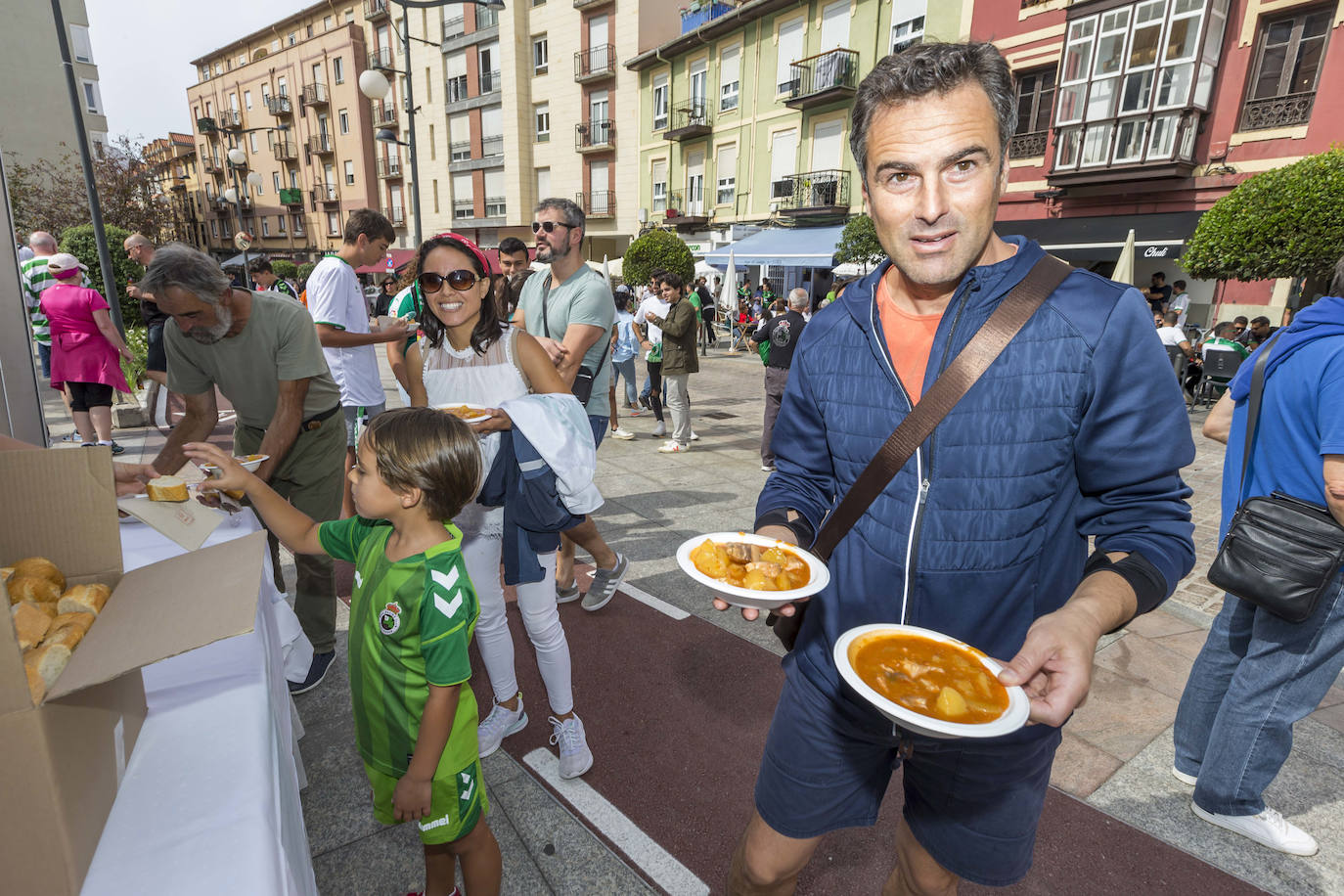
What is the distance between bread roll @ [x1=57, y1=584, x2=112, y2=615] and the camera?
4.34 ft

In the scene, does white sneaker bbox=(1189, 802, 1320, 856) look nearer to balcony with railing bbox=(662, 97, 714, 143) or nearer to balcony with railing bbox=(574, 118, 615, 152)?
balcony with railing bbox=(662, 97, 714, 143)

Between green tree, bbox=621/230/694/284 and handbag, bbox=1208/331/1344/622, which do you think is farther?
green tree, bbox=621/230/694/284

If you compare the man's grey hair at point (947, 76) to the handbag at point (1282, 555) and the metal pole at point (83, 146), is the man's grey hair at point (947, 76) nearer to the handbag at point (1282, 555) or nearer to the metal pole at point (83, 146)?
the handbag at point (1282, 555)

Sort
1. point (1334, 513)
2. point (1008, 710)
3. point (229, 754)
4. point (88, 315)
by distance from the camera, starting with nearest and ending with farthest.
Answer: point (1008, 710) < point (229, 754) < point (1334, 513) < point (88, 315)

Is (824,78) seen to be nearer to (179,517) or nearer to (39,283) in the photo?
(39,283)

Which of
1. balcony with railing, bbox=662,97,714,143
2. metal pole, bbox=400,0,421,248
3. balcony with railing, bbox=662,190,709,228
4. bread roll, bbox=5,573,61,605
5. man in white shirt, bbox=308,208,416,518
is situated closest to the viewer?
bread roll, bbox=5,573,61,605

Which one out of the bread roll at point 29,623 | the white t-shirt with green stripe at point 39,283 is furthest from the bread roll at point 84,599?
the white t-shirt with green stripe at point 39,283

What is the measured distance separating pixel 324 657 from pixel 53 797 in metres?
2.78

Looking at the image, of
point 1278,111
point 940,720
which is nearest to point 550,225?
point 940,720

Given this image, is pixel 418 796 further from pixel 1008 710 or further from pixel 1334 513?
pixel 1334 513

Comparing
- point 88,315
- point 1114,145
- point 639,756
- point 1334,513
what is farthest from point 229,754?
point 1114,145

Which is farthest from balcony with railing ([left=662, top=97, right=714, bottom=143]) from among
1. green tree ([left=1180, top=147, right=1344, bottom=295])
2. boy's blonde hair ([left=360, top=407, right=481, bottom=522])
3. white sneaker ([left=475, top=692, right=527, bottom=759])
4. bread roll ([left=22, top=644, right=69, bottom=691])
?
bread roll ([left=22, top=644, right=69, bottom=691])

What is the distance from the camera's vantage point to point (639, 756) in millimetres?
3029

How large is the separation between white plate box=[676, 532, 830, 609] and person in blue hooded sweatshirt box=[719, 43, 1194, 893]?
5.4 inches
